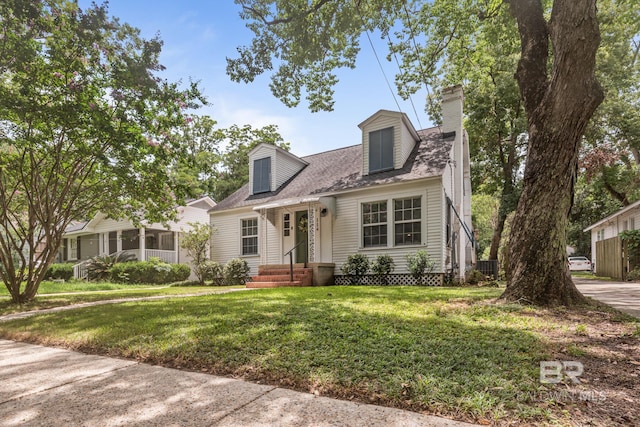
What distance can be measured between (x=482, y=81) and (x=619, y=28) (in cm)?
555

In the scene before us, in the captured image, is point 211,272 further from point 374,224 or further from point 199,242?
point 374,224

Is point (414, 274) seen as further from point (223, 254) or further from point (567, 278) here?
point (223, 254)

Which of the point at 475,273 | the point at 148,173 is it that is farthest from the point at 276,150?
the point at 475,273

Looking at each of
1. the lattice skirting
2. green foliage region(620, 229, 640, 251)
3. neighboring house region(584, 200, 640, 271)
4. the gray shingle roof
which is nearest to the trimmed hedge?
the gray shingle roof

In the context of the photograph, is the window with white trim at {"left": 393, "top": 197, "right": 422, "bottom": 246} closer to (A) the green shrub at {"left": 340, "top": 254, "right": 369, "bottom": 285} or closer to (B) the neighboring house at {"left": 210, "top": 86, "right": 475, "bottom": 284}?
(B) the neighboring house at {"left": 210, "top": 86, "right": 475, "bottom": 284}

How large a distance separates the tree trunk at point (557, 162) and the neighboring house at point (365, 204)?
5.44m

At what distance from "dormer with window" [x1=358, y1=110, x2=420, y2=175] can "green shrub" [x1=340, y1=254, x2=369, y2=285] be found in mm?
2943

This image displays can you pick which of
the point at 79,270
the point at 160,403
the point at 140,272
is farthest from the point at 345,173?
the point at 79,270

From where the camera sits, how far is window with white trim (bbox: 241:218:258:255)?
14.8 m

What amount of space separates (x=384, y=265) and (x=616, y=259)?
34.4 feet

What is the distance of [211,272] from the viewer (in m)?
14.8

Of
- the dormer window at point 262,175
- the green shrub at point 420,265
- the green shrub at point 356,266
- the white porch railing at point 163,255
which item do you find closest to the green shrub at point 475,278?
the green shrub at point 420,265

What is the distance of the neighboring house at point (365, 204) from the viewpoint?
37.4 ft

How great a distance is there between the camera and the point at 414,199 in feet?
37.8
